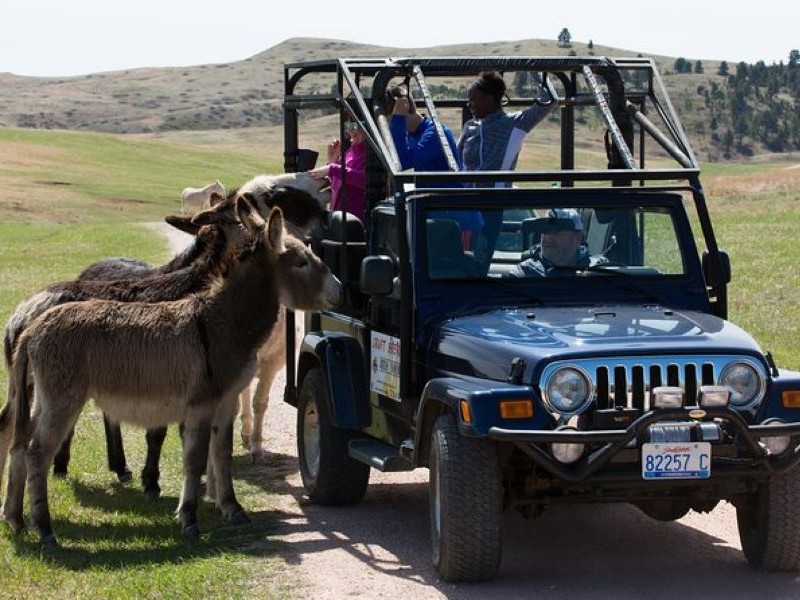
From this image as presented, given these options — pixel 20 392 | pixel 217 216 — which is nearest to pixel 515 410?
pixel 20 392

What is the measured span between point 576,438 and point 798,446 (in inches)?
50.0

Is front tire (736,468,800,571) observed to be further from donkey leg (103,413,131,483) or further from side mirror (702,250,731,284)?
donkey leg (103,413,131,483)

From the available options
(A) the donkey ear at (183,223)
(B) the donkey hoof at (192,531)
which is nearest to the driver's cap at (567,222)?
(B) the donkey hoof at (192,531)

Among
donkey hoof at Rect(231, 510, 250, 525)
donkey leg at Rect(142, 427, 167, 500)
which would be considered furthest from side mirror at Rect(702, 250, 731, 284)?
donkey leg at Rect(142, 427, 167, 500)

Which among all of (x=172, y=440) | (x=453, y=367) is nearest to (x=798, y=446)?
(x=453, y=367)

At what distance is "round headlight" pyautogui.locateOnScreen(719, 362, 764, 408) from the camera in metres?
7.55

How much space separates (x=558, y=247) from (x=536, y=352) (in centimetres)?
158

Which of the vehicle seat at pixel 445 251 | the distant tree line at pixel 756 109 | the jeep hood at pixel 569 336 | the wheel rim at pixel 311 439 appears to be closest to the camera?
the jeep hood at pixel 569 336

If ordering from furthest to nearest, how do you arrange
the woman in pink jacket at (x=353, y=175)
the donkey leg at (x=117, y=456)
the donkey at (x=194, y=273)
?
the donkey leg at (x=117, y=456)
the woman in pink jacket at (x=353, y=175)
the donkey at (x=194, y=273)

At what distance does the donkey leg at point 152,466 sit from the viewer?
10141 mm

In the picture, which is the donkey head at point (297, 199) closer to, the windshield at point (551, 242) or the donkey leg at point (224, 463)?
the donkey leg at point (224, 463)

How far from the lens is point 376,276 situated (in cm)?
843

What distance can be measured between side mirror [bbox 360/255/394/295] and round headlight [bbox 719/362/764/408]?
1.96m

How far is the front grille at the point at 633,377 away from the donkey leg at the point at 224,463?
2.78 meters
